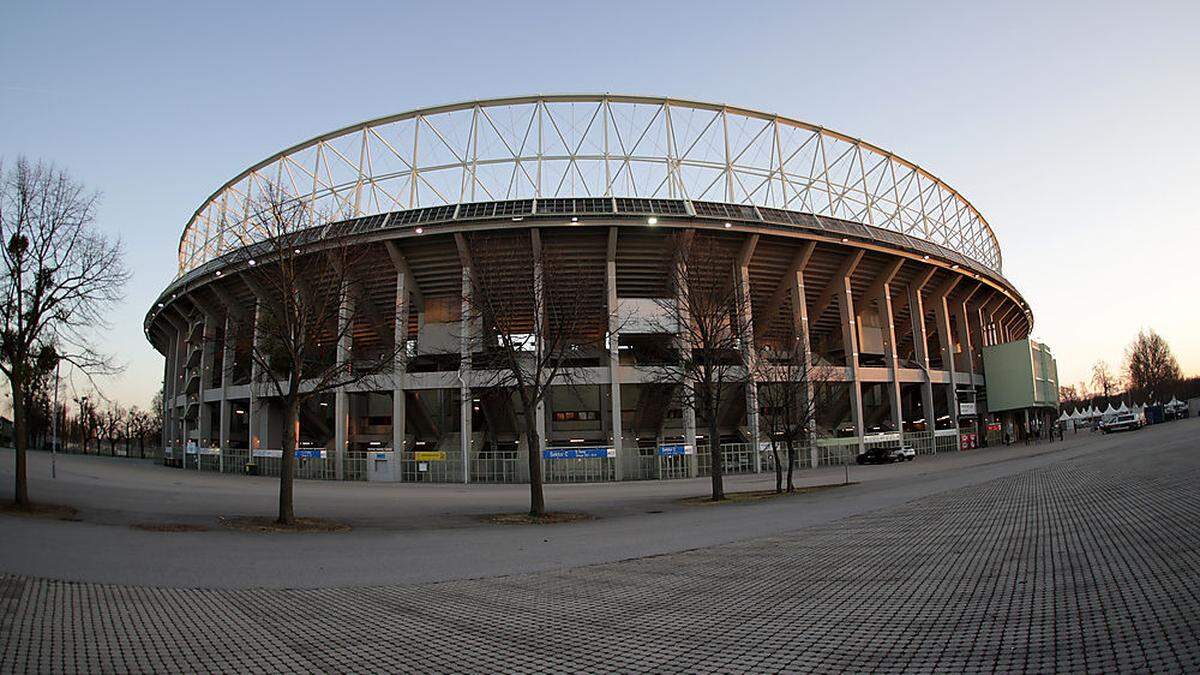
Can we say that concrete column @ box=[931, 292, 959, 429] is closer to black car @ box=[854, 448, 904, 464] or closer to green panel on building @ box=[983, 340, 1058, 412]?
green panel on building @ box=[983, 340, 1058, 412]

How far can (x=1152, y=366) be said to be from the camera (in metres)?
91.6

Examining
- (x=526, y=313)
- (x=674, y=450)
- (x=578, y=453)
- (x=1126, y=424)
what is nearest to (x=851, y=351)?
(x=674, y=450)

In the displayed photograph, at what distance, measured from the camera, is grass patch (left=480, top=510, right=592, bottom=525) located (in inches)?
652

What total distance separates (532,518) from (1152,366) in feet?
367

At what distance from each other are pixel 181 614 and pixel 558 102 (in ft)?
131

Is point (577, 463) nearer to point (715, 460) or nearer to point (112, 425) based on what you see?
point (715, 460)

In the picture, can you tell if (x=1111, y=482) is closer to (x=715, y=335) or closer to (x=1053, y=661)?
(x=1053, y=661)

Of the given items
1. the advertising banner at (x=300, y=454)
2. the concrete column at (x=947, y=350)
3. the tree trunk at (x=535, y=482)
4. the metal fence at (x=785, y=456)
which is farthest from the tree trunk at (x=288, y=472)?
the concrete column at (x=947, y=350)

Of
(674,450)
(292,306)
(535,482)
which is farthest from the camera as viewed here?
(674,450)

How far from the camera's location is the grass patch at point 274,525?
1455cm

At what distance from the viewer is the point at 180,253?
5831cm

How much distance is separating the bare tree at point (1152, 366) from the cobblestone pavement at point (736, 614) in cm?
11106

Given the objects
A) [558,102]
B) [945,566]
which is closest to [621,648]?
[945,566]

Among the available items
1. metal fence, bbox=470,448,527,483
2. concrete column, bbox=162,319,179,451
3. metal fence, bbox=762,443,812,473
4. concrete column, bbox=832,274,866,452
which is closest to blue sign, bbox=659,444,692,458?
metal fence, bbox=762,443,812,473
